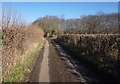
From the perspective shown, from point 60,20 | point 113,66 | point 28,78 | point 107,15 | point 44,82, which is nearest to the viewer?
point 44,82

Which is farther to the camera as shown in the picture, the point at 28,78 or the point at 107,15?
the point at 107,15

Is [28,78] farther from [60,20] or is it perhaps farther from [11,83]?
[60,20]

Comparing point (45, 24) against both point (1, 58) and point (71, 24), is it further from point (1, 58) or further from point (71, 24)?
point (1, 58)

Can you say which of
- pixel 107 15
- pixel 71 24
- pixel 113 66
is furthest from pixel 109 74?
pixel 71 24

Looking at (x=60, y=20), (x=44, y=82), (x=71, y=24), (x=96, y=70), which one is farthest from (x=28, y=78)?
(x=60, y=20)

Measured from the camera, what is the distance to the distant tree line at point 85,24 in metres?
55.9

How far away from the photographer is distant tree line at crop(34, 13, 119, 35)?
Result: 55.9 meters

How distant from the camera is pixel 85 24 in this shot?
70688 mm

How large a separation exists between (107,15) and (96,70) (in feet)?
179

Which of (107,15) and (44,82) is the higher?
(107,15)

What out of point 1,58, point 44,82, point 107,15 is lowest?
point 44,82

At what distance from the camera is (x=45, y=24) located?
93.4 meters

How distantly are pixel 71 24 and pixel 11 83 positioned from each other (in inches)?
3115

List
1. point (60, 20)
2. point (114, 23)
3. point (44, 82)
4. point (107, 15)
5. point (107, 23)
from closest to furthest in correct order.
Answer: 1. point (44, 82)
2. point (114, 23)
3. point (107, 23)
4. point (107, 15)
5. point (60, 20)
